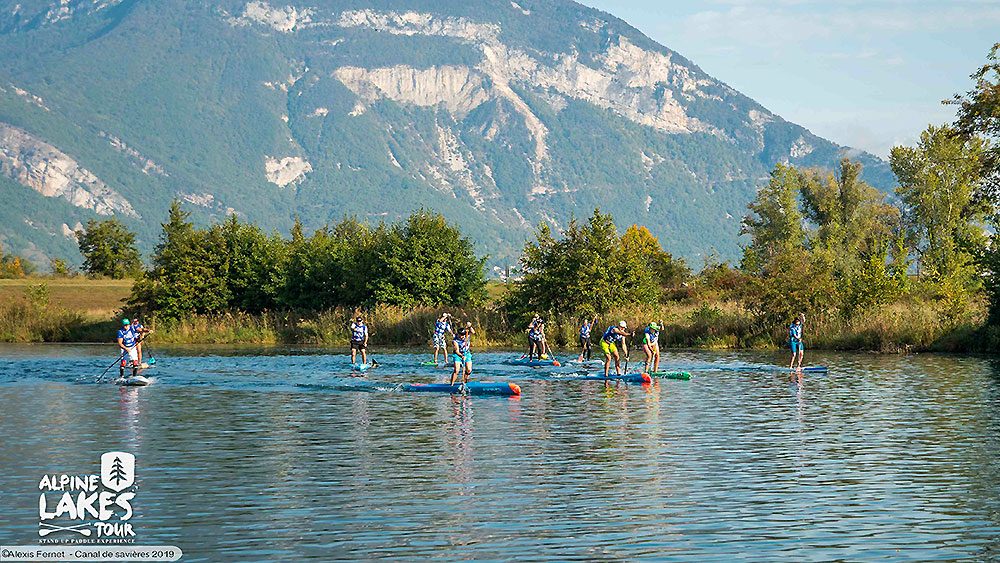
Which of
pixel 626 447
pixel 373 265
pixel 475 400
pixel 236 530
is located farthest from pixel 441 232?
pixel 236 530

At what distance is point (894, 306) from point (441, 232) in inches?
1124

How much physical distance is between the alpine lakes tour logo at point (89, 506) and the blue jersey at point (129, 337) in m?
22.9

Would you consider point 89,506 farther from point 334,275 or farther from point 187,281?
point 187,281

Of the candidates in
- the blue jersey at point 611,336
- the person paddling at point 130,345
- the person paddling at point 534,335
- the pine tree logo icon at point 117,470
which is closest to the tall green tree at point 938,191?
the person paddling at point 534,335

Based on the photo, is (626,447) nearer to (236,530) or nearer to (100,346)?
(236,530)

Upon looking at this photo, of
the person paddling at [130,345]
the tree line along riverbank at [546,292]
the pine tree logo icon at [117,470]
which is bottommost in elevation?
the pine tree logo icon at [117,470]

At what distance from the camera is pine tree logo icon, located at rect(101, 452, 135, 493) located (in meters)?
23.9

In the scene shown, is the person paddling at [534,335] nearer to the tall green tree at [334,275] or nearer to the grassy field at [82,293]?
the tall green tree at [334,275]

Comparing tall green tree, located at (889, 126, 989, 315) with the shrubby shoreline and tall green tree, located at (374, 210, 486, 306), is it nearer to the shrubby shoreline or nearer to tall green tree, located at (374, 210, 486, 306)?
the shrubby shoreline

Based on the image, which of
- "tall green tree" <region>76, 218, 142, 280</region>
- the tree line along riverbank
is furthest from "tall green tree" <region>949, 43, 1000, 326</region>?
"tall green tree" <region>76, 218, 142, 280</region>

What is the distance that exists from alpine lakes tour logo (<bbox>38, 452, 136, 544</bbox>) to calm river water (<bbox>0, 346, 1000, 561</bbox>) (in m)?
0.28

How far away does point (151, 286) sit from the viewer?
84.7 m

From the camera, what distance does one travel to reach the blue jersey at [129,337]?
48544mm

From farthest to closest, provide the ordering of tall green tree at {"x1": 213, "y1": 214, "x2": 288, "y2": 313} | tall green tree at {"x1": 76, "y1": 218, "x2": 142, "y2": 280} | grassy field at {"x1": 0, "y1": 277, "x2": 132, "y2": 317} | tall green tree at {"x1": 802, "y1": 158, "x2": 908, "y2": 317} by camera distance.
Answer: tall green tree at {"x1": 76, "y1": 218, "x2": 142, "y2": 280}, tall green tree at {"x1": 802, "y1": 158, "x2": 908, "y2": 317}, grassy field at {"x1": 0, "y1": 277, "x2": 132, "y2": 317}, tall green tree at {"x1": 213, "y1": 214, "x2": 288, "y2": 313}
